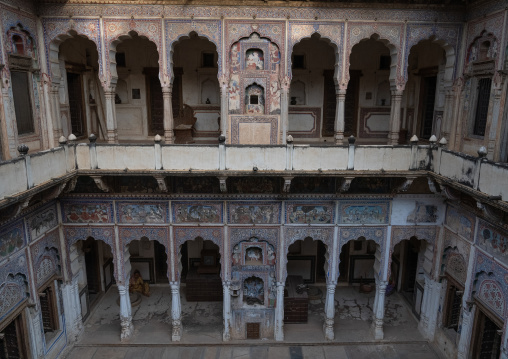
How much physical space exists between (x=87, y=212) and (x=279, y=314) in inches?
248

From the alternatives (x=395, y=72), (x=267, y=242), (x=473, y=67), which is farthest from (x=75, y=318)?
(x=473, y=67)

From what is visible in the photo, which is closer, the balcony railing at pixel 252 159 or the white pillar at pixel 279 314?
the balcony railing at pixel 252 159

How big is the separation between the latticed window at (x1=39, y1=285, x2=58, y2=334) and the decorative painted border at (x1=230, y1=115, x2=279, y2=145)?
6.55 m

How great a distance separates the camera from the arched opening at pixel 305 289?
38.9ft

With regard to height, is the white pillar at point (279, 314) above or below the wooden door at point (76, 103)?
below

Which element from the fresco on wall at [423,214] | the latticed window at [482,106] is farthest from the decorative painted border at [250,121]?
the latticed window at [482,106]

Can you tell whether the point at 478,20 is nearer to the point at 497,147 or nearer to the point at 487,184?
the point at 497,147

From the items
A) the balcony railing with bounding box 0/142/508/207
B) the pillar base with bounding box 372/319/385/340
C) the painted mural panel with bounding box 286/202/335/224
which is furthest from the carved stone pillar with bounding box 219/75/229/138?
the pillar base with bounding box 372/319/385/340

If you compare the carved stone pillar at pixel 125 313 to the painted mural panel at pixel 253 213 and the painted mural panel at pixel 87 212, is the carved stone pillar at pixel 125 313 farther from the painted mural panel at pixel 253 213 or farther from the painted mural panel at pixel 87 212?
the painted mural panel at pixel 253 213

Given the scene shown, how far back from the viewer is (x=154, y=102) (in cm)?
1292

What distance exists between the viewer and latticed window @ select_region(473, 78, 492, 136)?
31.5 feet

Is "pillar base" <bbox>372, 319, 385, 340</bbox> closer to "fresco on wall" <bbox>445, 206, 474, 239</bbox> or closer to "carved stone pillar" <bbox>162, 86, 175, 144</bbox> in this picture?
"fresco on wall" <bbox>445, 206, 474, 239</bbox>

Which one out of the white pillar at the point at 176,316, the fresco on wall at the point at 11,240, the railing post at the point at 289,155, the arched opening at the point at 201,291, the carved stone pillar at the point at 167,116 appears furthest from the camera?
the arched opening at the point at 201,291

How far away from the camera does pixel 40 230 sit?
9.57 meters
